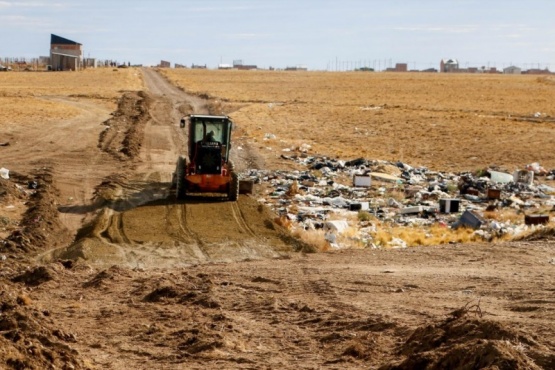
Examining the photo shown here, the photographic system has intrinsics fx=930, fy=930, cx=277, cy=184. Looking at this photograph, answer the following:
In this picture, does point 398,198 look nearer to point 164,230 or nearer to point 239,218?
point 239,218

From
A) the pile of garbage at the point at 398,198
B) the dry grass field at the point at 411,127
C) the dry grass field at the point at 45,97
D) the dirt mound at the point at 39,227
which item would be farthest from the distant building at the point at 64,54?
the dirt mound at the point at 39,227

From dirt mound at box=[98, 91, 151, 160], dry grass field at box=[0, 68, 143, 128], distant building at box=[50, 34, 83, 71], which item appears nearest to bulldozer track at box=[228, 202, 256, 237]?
dirt mound at box=[98, 91, 151, 160]

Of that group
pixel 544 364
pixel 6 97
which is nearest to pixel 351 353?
pixel 544 364

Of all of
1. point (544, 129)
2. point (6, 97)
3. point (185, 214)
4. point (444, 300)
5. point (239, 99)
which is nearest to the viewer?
point (444, 300)

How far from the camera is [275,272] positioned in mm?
15047

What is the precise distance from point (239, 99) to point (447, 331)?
6040cm

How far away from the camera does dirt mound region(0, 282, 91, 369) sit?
28.8ft

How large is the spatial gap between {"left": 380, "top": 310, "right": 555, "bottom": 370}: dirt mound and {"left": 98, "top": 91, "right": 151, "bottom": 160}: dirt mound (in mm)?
22622

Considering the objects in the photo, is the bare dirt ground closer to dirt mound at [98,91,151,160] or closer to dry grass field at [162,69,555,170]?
dirt mound at [98,91,151,160]

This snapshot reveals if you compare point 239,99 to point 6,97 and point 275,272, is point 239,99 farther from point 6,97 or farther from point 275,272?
point 275,272

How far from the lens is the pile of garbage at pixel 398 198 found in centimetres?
2053

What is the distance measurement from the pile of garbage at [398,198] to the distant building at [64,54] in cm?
9270

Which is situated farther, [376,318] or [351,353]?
[376,318]

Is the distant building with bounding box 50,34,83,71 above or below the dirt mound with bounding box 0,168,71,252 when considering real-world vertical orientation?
above
